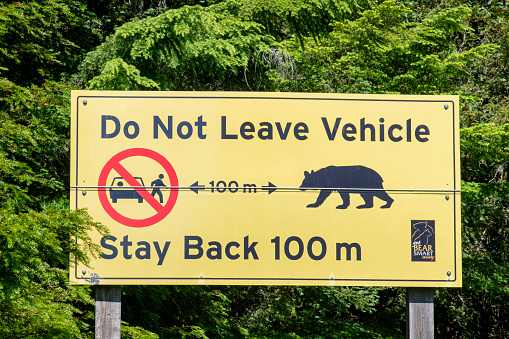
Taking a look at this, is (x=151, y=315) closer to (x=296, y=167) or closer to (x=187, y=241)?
(x=187, y=241)

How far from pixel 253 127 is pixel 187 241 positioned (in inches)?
35.8

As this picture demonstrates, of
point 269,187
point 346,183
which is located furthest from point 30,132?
point 346,183

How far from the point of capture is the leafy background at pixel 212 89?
14.5 feet

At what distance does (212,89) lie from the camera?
870cm

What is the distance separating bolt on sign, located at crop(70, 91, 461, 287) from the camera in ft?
12.5

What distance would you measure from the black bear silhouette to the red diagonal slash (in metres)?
1.00

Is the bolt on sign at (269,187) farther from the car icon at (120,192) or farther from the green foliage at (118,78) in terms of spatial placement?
the green foliage at (118,78)

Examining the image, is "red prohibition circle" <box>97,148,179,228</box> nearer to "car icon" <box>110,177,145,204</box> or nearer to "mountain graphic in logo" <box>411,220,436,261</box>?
"car icon" <box>110,177,145,204</box>

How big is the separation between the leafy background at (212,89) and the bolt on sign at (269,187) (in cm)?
39

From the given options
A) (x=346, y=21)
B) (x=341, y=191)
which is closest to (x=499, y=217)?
(x=346, y=21)

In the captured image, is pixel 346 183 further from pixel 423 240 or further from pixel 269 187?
pixel 423 240

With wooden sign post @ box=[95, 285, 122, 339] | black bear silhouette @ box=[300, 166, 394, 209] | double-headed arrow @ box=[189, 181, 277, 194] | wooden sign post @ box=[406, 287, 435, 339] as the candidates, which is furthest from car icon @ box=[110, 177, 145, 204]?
wooden sign post @ box=[406, 287, 435, 339]

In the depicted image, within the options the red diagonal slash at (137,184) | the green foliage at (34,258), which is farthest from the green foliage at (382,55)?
the green foliage at (34,258)

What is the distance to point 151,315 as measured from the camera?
6.29m
